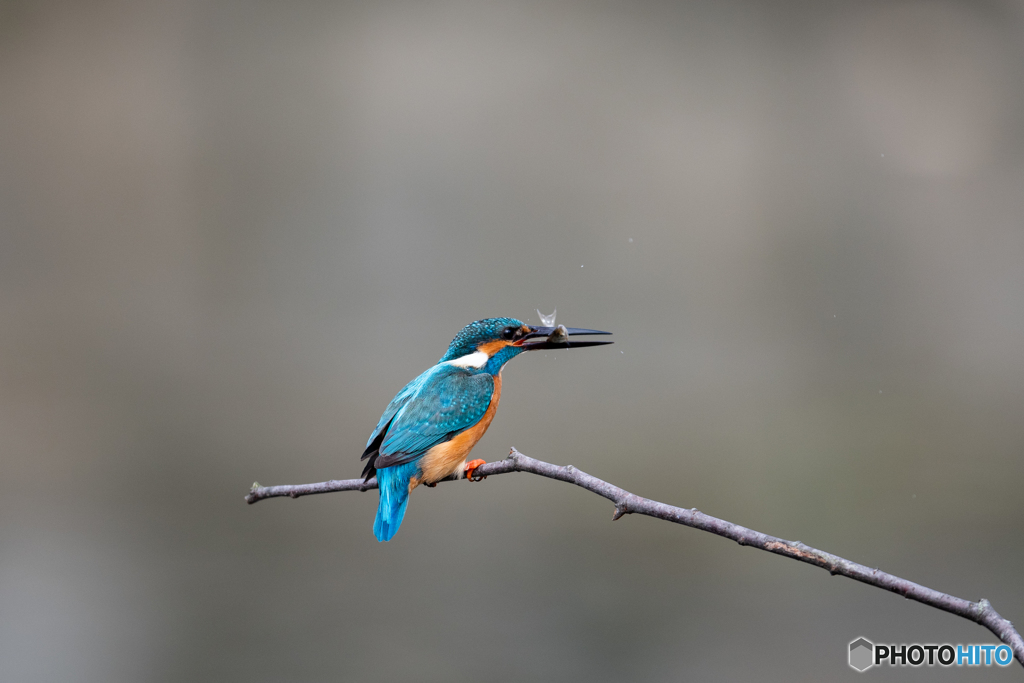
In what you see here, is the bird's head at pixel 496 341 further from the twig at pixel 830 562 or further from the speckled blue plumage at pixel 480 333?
the twig at pixel 830 562

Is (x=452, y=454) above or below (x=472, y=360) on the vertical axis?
below

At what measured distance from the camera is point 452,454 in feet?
3.70

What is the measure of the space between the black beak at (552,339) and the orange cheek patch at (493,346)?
3 cm

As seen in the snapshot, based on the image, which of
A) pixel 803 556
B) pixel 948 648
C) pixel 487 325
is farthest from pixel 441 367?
pixel 948 648

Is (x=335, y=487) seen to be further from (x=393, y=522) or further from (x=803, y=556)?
(x=803, y=556)

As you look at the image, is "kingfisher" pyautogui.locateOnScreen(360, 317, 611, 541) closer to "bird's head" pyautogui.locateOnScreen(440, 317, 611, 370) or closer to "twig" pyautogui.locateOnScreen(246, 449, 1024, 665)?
"bird's head" pyautogui.locateOnScreen(440, 317, 611, 370)

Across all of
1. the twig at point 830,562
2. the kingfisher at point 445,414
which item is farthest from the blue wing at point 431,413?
the twig at point 830,562

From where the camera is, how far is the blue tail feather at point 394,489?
1045mm

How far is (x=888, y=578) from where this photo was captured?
667mm

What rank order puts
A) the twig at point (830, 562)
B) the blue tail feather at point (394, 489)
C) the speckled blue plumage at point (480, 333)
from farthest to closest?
the speckled blue plumage at point (480, 333), the blue tail feather at point (394, 489), the twig at point (830, 562)

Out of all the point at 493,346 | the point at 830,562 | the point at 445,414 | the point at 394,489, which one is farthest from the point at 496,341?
the point at 830,562

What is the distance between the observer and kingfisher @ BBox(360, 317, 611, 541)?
1.06 metres

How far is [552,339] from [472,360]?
0.15 meters

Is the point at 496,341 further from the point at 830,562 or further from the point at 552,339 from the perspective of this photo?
the point at 830,562
